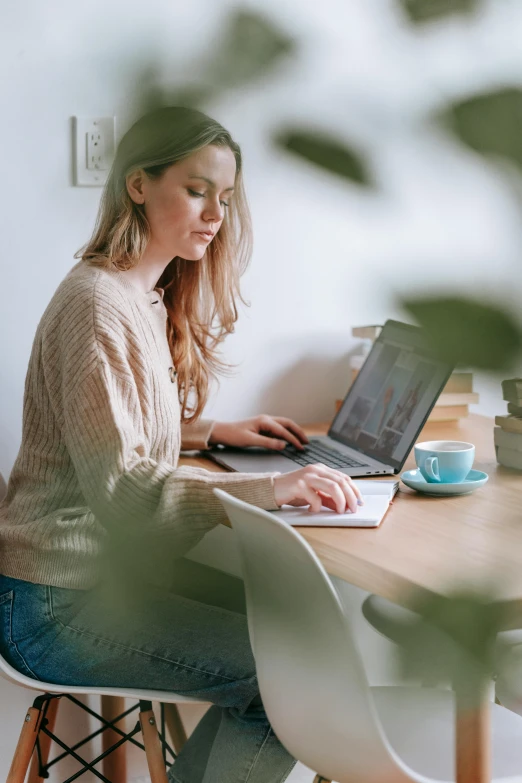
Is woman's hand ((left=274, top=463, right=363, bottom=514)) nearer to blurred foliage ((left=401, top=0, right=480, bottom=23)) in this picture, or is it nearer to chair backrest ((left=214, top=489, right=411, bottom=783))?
chair backrest ((left=214, top=489, right=411, bottom=783))

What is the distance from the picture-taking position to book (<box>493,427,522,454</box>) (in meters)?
1.41

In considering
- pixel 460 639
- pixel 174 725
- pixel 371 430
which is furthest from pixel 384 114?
pixel 174 725

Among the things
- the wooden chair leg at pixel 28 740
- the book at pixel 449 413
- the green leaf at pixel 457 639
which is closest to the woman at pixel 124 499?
the wooden chair leg at pixel 28 740

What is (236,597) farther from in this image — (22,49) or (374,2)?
(374,2)

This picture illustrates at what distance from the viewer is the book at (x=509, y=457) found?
1.42 m

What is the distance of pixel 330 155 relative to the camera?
0.19m

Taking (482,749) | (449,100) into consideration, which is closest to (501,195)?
(449,100)

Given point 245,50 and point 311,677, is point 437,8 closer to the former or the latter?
point 245,50

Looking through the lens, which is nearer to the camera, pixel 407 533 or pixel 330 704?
pixel 330 704

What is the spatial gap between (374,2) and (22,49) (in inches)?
59.3

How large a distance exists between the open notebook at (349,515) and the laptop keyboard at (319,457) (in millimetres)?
197

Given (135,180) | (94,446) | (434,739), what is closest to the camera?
(135,180)

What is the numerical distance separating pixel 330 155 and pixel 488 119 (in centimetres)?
3

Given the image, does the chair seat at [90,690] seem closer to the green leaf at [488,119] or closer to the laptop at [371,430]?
the laptop at [371,430]
